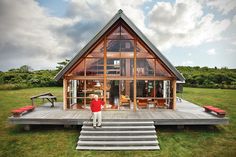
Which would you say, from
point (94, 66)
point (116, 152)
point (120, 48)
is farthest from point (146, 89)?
point (116, 152)

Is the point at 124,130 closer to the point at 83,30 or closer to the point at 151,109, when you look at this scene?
the point at 151,109

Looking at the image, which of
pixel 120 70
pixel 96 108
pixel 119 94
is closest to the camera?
pixel 96 108

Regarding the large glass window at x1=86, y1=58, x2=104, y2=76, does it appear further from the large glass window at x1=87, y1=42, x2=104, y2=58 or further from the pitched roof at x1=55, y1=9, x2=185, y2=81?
the pitched roof at x1=55, y1=9, x2=185, y2=81

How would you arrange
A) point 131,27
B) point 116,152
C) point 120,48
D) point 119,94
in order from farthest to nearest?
1. point 119,94
2. point 120,48
3. point 131,27
4. point 116,152

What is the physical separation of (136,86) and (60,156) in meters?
6.60

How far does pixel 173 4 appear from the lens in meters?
25.7

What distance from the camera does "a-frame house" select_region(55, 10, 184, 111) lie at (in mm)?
12172

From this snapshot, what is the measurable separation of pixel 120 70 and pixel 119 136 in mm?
4698

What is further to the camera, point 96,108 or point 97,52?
point 97,52

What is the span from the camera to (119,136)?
9.24 m

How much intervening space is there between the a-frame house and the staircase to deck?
8.29 feet

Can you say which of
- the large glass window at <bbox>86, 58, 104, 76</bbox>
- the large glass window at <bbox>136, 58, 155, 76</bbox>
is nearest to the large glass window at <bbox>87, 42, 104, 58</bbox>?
the large glass window at <bbox>86, 58, 104, 76</bbox>

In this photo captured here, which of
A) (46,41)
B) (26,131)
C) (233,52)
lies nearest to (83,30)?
(46,41)

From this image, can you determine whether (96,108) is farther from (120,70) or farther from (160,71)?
(160,71)
